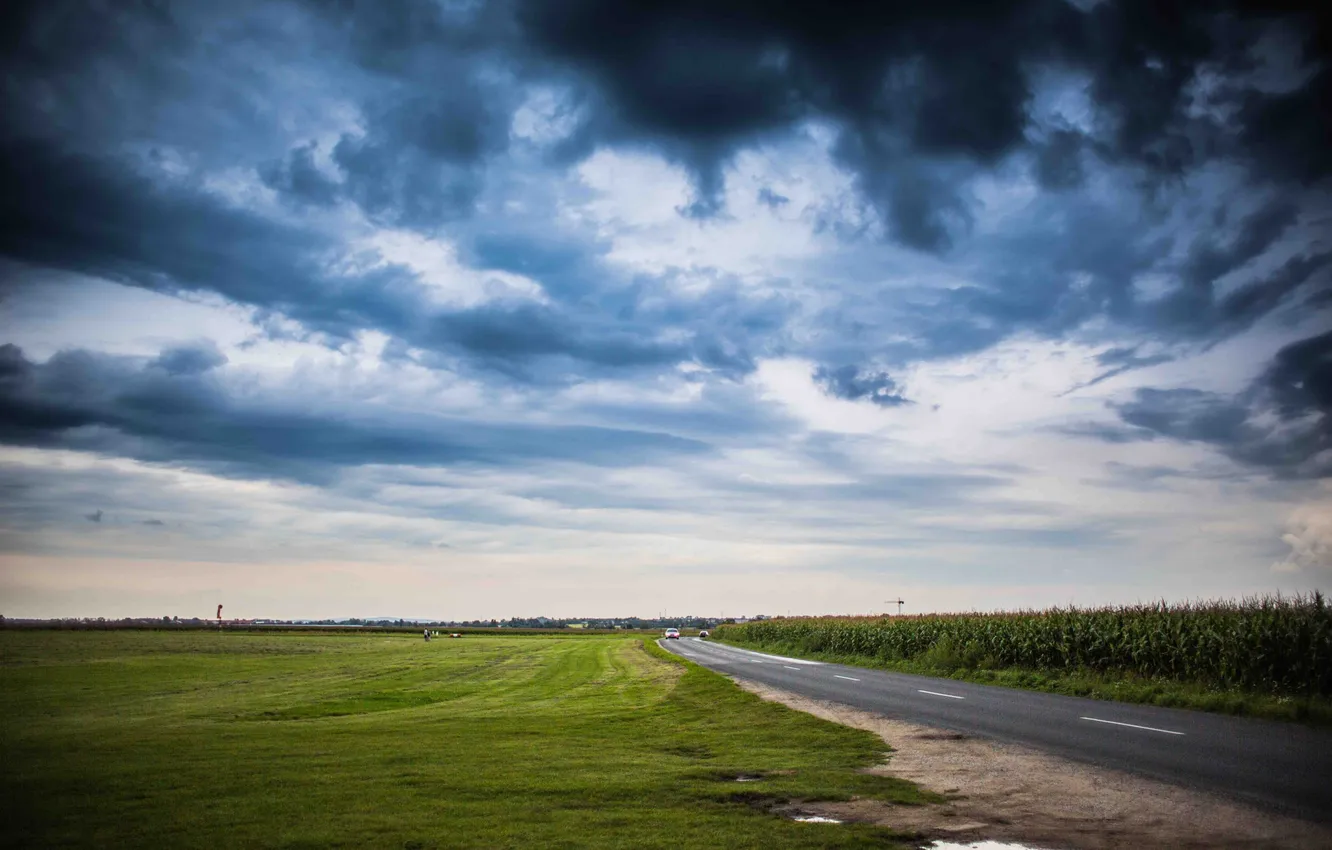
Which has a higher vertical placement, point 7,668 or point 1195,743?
point 1195,743

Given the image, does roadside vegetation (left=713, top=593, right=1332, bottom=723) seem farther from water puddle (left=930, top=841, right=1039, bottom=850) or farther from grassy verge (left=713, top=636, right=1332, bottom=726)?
water puddle (left=930, top=841, right=1039, bottom=850)

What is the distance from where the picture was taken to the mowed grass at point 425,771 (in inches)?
336

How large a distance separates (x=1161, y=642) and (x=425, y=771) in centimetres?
2310

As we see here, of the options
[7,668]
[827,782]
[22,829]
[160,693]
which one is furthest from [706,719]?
[7,668]

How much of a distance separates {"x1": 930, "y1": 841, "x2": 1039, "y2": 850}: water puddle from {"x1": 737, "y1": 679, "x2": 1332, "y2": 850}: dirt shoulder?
0.14 metres

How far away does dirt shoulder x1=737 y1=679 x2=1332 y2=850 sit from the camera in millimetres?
7797

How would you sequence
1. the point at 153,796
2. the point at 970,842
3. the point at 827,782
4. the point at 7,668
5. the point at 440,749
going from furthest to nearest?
the point at 7,668 → the point at 440,749 → the point at 827,782 → the point at 153,796 → the point at 970,842

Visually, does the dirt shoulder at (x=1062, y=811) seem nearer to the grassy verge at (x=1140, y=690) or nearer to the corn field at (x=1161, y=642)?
the grassy verge at (x=1140, y=690)

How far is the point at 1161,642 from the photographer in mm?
25219

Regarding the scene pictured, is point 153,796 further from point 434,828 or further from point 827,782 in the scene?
point 827,782

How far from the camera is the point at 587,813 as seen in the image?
9266 millimetres

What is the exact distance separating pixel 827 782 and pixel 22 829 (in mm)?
9467

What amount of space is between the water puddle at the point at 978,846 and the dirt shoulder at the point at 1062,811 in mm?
144

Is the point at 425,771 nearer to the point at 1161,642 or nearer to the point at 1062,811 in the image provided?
the point at 1062,811
